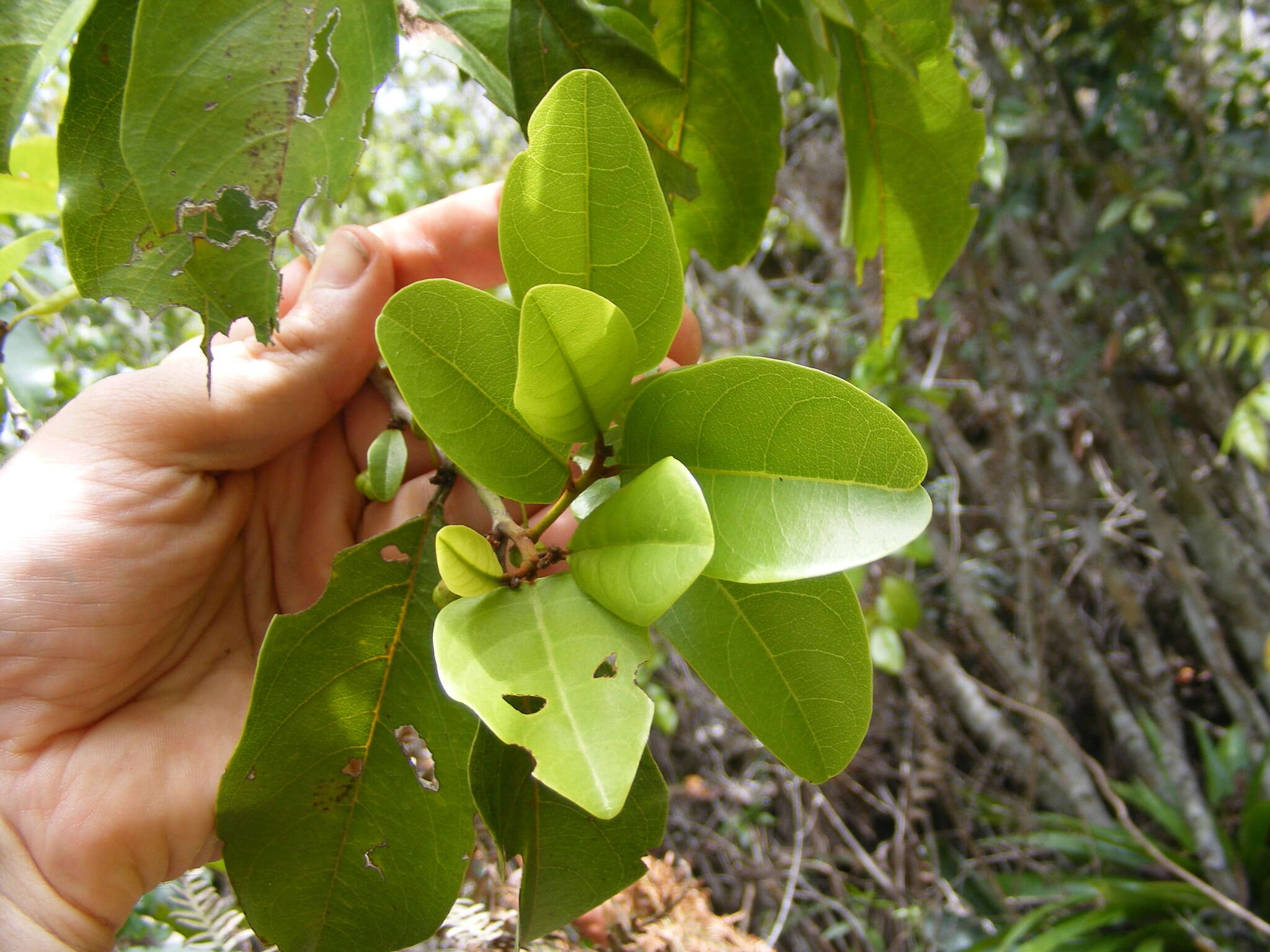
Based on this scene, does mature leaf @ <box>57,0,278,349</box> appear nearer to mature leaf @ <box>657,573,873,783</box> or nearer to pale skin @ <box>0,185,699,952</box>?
pale skin @ <box>0,185,699,952</box>

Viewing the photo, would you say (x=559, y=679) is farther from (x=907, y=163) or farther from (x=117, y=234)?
(x=907, y=163)

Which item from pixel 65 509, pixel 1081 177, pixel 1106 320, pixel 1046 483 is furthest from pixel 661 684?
pixel 65 509

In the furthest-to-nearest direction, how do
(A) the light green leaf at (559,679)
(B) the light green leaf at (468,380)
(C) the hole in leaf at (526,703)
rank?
(C) the hole in leaf at (526,703) → (B) the light green leaf at (468,380) → (A) the light green leaf at (559,679)

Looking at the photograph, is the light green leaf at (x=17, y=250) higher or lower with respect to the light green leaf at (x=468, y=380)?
lower

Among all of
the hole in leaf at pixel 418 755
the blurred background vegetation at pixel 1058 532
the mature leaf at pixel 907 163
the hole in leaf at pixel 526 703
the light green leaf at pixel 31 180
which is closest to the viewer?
the hole in leaf at pixel 526 703

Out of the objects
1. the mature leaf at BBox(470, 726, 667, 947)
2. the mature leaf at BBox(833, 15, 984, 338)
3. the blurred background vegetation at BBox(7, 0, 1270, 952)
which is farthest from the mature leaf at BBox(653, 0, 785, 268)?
the blurred background vegetation at BBox(7, 0, 1270, 952)

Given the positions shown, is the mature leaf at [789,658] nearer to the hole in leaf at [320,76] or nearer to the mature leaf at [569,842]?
the mature leaf at [569,842]

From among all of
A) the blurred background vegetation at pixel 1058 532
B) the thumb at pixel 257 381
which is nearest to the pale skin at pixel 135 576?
the thumb at pixel 257 381

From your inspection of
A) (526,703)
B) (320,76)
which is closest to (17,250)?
(320,76)
